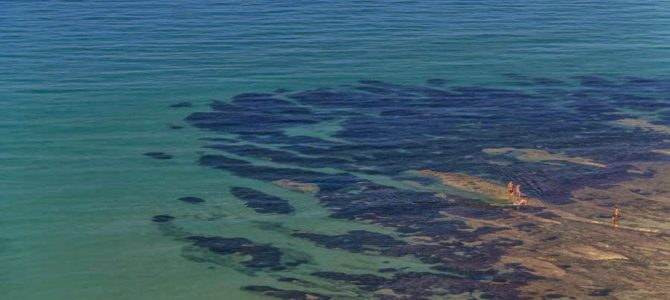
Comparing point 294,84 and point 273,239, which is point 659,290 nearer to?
point 273,239

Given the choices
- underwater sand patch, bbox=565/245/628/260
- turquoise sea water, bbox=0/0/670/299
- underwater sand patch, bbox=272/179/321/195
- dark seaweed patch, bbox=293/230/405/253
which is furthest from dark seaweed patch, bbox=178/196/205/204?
underwater sand patch, bbox=565/245/628/260

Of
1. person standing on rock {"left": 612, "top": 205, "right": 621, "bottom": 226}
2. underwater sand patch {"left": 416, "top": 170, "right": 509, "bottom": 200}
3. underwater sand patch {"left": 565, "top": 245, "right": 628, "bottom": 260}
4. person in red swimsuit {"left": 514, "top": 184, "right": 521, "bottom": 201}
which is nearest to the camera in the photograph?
underwater sand patch {"left": 565, "top": 245, "right": 628, "bottom": 260}

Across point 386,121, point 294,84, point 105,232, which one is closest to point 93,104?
point 294,84

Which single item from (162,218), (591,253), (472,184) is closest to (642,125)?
(472,184)

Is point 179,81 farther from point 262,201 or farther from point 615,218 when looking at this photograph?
point 615,218

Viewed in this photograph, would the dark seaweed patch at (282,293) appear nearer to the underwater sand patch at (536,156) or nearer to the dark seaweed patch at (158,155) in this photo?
the dark seaweed patch at (158,155)

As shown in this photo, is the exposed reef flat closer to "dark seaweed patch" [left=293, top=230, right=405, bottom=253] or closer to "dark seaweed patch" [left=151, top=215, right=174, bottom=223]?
"dark seaweed patch" [left=293, top=230, right=405, bottom=253]

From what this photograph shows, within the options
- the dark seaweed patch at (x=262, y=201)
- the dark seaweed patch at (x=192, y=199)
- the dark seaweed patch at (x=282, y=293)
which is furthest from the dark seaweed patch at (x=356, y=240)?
the dark seaweed patch at (x=192, y=199)
